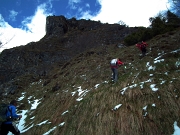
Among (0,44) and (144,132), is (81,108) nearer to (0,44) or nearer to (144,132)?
(144,132)

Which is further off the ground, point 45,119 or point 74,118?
point 74,118

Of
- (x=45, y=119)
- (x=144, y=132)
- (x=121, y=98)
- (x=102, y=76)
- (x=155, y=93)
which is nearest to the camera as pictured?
(x=144, y=132)

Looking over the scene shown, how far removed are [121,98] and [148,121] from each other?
1.69 metres

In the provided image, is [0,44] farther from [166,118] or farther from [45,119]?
[166,118]

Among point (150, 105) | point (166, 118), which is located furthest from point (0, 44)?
point (166, 118)

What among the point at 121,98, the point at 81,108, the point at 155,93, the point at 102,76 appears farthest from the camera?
the point at 102,76

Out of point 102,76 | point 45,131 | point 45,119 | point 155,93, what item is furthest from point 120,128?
point 102,76

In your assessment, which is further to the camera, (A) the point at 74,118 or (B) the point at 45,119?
(B) the point at 45,119

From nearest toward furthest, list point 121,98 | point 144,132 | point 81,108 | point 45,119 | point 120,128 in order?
1. point 144,132
2. point 120,128
3. point 121,98
4. point 81,108
5. point 45,119

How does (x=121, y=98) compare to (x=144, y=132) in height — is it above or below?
above

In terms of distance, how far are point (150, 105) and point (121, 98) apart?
1.35 metres

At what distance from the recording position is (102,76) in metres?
12.1

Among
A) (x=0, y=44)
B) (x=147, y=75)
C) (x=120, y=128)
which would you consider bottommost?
(x=120, y=128)

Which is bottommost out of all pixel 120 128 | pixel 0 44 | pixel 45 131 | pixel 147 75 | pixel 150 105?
pixel 45 131
